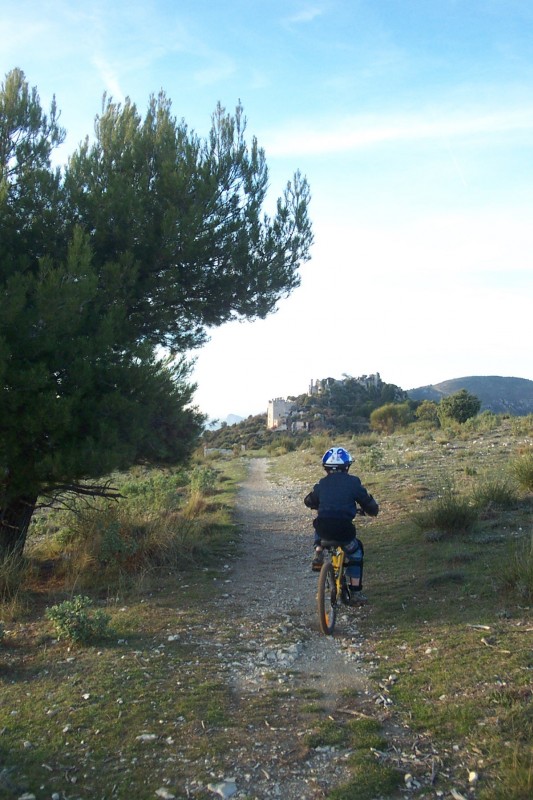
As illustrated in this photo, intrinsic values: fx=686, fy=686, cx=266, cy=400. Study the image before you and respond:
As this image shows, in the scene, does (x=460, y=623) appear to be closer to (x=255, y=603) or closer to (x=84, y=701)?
(x=255, y=603)

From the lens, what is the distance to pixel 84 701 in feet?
17.3

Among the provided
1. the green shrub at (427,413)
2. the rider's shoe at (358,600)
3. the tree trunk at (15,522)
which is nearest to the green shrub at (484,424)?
the green shrub at (427,413)

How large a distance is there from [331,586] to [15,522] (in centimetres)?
532

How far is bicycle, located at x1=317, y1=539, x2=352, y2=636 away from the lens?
6836 millimetres

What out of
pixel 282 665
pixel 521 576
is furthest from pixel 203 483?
pixel 282 665

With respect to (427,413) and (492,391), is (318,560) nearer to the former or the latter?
(427,413)

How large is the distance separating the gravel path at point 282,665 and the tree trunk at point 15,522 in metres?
3.08

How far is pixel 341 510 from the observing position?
7.23 metres

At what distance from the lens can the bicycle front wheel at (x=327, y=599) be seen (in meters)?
6.79

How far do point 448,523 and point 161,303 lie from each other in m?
5.63

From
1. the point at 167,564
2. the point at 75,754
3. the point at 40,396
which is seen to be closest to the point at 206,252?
the point at 40,396

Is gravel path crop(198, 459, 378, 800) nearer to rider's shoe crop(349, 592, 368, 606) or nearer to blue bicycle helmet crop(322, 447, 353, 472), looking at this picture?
rider's shoe crop(349, 592, 368, 606)

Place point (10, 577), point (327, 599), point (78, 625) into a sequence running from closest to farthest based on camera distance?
1. point (78, 625)
2. point (327, 599)
3. point (10, 577)

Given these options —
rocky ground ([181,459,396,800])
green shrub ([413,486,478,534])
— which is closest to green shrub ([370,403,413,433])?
green shrub ([413,486,478,534])
